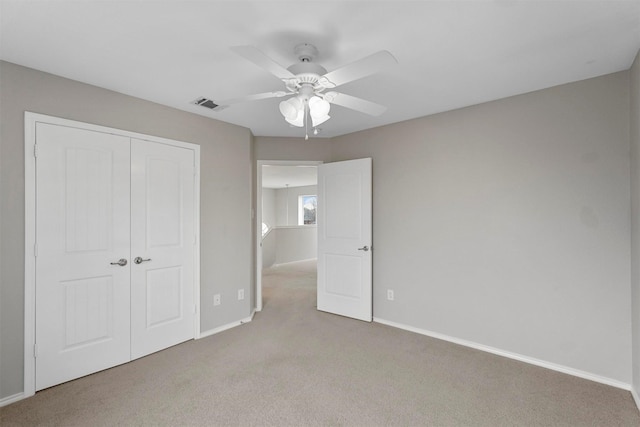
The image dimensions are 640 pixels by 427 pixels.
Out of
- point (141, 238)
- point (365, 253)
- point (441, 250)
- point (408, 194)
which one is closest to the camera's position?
point (141, 238)

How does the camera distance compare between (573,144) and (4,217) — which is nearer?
(4,217)

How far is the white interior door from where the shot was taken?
385 centimetres

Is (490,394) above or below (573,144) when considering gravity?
below

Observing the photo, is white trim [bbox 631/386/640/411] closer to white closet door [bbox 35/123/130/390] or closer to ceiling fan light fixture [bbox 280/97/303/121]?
ceiling fan light fixture [bbox 280/97/303/121]

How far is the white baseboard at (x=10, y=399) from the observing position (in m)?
2.13

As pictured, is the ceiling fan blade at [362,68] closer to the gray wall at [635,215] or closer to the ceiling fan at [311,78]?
the ceiling fan at [311,78]

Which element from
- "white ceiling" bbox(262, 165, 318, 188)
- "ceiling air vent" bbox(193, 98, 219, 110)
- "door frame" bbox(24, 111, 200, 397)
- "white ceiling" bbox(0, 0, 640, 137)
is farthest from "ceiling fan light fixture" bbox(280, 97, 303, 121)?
"white ceiling" bbox(262, 165, 318, 188)

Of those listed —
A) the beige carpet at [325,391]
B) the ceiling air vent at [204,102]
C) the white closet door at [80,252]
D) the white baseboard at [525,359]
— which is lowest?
the beige carpet at [325,391]

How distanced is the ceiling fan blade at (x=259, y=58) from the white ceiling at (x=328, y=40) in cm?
29

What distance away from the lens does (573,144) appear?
8.41ft

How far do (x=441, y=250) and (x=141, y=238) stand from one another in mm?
2988

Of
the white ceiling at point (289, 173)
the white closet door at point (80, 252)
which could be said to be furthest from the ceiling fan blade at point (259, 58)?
the white ceiling at point (289, 173)

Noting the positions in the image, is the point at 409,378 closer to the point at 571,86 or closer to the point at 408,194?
the point at 408,194

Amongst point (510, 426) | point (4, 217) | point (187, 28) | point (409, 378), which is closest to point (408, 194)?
point (409, 378)
